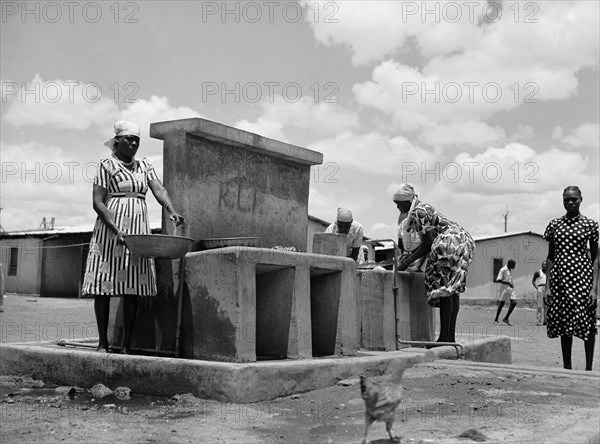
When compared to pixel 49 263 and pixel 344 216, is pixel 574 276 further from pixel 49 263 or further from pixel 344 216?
pixel 49 263

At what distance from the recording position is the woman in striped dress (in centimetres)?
558

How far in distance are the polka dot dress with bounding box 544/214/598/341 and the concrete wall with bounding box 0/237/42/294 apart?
28.4m

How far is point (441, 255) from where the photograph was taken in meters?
7.32

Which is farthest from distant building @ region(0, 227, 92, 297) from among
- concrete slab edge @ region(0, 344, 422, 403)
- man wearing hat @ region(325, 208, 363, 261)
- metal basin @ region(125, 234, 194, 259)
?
metal basin @ region(125, 234, 194, 259)

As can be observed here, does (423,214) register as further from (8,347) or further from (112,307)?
(8,347)

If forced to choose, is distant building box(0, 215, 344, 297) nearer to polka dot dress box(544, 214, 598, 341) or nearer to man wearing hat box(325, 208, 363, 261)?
man wearing hat box(325, 208, 363, 261)

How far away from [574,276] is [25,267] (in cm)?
2990

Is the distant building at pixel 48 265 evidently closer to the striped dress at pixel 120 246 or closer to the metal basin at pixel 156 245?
the striped dress at pixel 120 246

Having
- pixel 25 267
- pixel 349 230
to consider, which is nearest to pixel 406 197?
pixel 349 230

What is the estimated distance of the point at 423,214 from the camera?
7426 mm

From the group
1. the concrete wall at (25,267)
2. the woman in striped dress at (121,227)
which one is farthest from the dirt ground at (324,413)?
the concrete wall at (25,267)

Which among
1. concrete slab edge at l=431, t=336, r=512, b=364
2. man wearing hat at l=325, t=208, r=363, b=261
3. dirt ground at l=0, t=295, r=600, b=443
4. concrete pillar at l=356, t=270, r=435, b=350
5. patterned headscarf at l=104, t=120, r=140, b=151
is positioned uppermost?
patterned headscarf at l=104, t=120, r=140, b=151

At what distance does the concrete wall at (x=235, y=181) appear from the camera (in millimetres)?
5964

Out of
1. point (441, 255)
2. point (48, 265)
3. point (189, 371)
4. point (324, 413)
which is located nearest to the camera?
point (324, 413)
